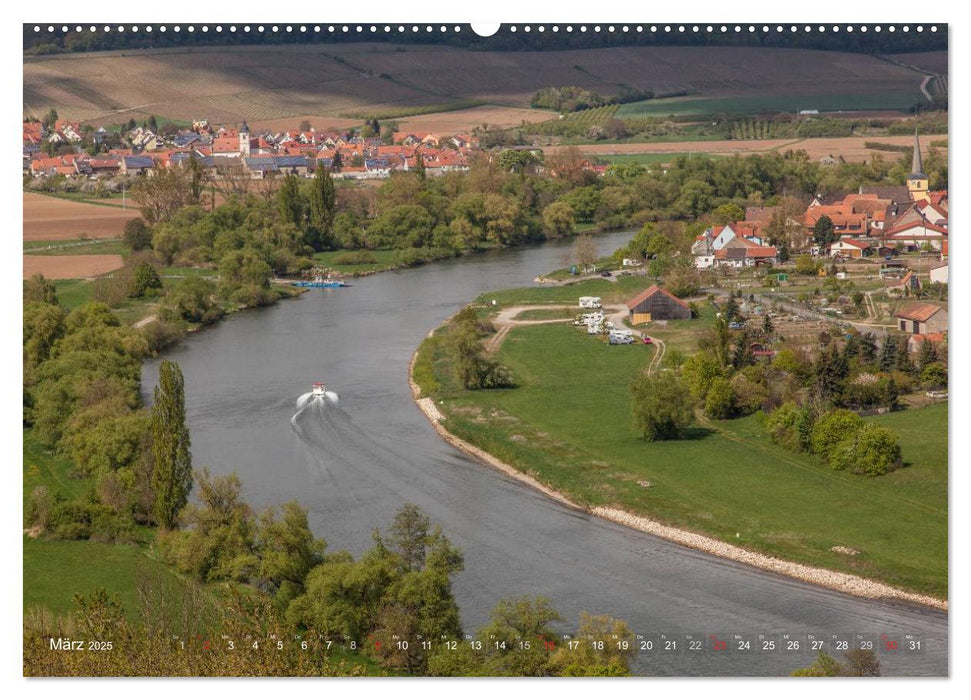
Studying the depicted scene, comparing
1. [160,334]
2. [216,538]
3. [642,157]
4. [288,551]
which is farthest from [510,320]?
[288,551]

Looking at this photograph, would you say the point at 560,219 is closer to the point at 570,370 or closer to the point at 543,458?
the point at 570,370

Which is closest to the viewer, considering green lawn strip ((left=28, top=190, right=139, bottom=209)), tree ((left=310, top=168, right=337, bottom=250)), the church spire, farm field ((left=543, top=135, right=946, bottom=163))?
the church spire

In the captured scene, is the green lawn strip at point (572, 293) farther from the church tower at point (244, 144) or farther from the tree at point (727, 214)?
the church tower at point (244, 144)

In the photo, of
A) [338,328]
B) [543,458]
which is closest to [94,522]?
[543,458]

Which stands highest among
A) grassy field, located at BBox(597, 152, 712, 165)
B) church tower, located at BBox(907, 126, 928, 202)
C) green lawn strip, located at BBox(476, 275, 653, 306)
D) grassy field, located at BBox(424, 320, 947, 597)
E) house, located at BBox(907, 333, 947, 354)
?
church tower, located at BBox(907, 126, 928, 202)

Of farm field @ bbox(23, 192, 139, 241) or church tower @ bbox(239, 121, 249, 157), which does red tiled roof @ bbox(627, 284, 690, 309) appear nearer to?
farm field @ bbox(23, 192, 139, 241)

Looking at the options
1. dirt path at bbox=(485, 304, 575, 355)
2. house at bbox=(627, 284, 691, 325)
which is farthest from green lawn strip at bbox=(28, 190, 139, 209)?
house at bbox=(627, 284, 691, 325)
